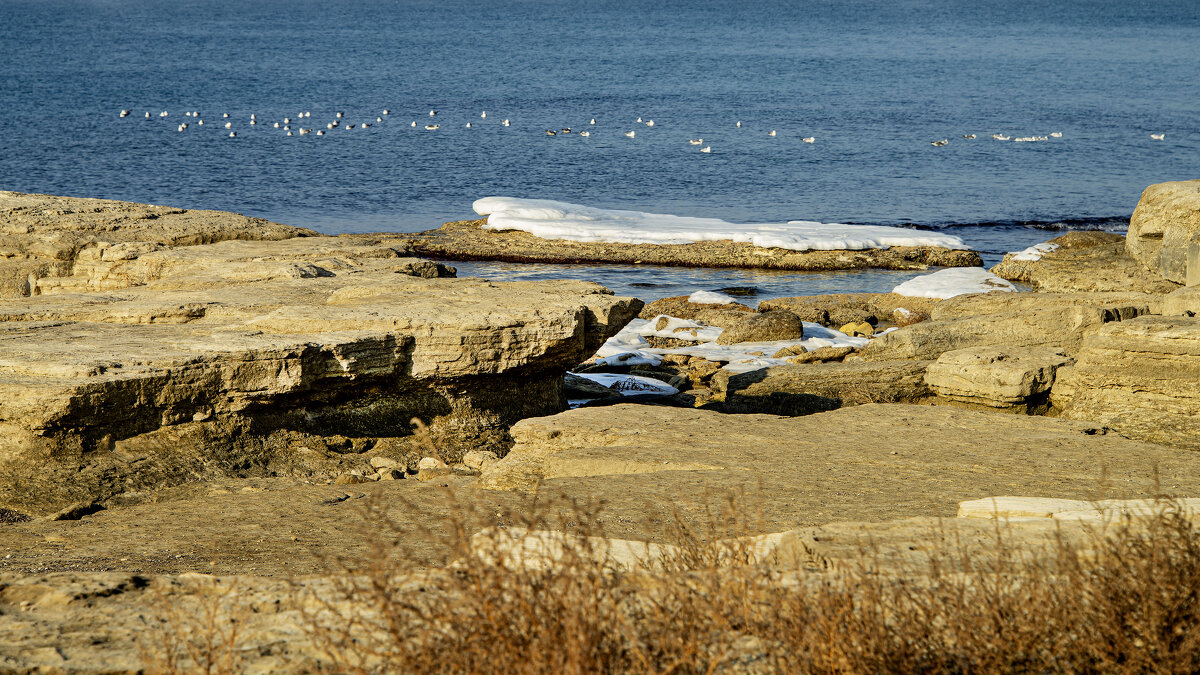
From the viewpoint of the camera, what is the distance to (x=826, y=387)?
1030 cm

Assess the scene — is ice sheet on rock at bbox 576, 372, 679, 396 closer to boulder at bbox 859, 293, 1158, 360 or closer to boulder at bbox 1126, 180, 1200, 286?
boulder at bbox 859, 293, 1158, 360

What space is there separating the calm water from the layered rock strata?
3119 millimetres

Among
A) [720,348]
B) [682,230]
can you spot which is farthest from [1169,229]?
[682,230]

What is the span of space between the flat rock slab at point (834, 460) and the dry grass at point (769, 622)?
220 cm

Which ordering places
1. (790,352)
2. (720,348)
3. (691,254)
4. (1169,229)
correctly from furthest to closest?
(691,254) < (720,348) < (790,352) < (1169,229)

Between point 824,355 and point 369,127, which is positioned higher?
point 369,127

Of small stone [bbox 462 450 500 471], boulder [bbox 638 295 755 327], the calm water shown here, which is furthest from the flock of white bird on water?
small stone [bbox 462 450 500 471]

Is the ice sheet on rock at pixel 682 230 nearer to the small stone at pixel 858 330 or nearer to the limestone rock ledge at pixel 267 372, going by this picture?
the small stone at pixel 858 330

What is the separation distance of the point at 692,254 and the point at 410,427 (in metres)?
15.0

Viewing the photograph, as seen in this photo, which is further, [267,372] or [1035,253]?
[1035,253]

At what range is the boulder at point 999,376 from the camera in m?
9.17

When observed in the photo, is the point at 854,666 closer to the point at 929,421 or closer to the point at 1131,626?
the point at 1131,626

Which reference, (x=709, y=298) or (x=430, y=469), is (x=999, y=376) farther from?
(x=709, y=298)

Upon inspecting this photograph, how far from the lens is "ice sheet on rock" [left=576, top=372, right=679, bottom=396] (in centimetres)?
1211
